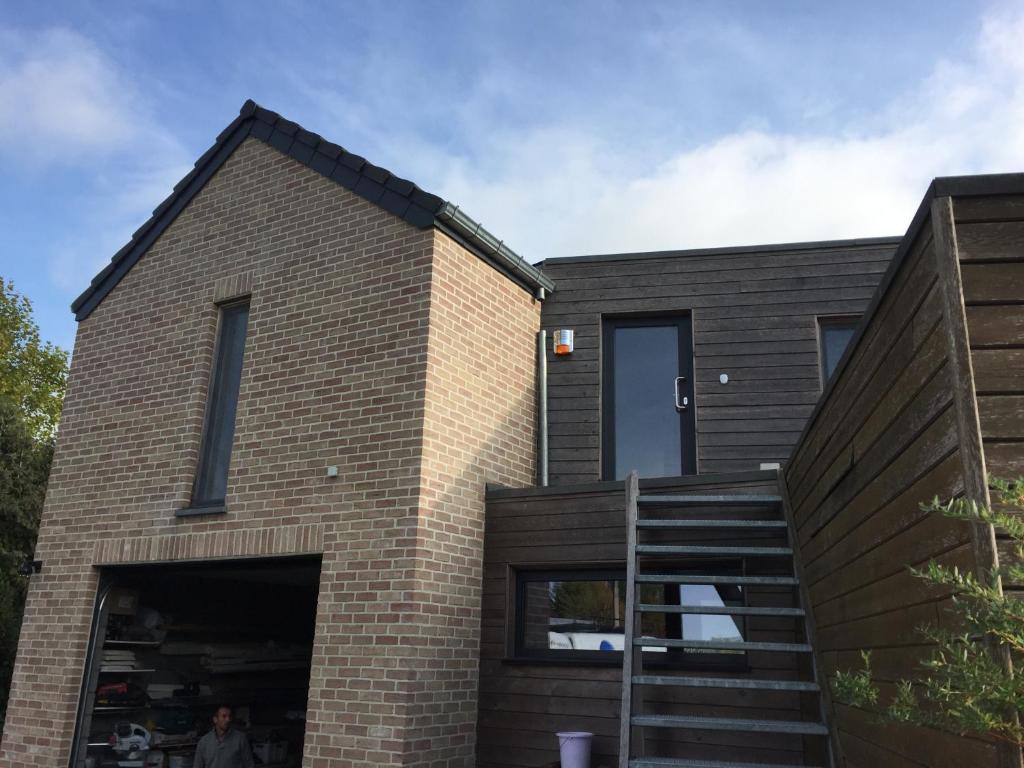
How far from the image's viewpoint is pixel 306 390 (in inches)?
267

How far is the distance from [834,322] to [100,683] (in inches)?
293

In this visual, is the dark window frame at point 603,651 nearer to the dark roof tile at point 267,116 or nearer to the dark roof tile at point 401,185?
the dark roof tile at point 401,185

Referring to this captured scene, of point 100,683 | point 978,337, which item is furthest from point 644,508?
point 100,683

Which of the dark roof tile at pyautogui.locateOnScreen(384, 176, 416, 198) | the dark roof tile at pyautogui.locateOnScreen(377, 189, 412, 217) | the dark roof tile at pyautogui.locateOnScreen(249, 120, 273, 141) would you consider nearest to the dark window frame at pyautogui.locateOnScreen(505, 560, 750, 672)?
the dark roof tile at pyautogui.locateOnScreen(377, 189, 412, 217)

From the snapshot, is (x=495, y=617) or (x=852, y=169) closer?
(x=495, y=617)

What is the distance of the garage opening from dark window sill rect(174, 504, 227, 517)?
1.49ft

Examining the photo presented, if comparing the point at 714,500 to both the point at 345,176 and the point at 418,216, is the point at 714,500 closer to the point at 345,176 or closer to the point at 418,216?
the point at 418,216

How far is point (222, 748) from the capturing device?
7.99m

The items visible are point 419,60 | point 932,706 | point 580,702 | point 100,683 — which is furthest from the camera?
point 419,60

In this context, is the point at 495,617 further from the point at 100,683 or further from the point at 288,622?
the point at 288,622

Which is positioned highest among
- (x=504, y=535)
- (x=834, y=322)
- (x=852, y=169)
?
(x=852, y=169)

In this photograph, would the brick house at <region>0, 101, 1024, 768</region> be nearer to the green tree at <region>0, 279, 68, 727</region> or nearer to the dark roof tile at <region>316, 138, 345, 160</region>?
the dark roof tile at <region>316, 138, 345, 160</region>

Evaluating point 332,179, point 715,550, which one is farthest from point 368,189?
point 715,550

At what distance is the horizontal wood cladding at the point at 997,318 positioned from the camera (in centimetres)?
251
